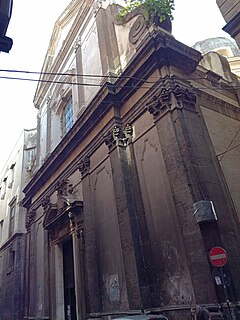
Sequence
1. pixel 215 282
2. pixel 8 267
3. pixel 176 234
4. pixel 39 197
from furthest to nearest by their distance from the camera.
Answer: pixel 8 267, pixel 39 197, pixel 176 234, pixel 215 282

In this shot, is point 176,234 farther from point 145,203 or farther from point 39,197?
point 39,197

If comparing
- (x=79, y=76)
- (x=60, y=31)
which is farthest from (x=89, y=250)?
(x=60, y=31)

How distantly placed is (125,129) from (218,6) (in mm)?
3960

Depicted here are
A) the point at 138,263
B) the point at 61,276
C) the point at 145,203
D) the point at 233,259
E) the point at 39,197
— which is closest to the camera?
the point at 233,259

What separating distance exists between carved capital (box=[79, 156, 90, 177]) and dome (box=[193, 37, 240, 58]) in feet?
53.9

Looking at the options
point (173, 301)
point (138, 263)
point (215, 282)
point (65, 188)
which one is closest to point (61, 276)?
point (65, 188)

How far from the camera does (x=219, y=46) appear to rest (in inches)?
917

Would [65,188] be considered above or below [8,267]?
above

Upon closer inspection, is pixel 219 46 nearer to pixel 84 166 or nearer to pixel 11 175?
pixel 84 166

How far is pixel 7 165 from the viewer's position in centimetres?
2423

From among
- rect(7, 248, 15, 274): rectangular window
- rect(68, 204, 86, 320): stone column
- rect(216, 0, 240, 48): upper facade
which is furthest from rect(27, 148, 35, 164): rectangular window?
rect(216, 0, 240, 48): upper facade

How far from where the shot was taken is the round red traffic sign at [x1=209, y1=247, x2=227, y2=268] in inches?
210

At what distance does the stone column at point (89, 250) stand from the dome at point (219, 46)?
1696 centimetres

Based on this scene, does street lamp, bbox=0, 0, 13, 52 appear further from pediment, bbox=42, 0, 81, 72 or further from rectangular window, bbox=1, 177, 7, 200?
rectangular window, bbox=1, 177, 7, 200
